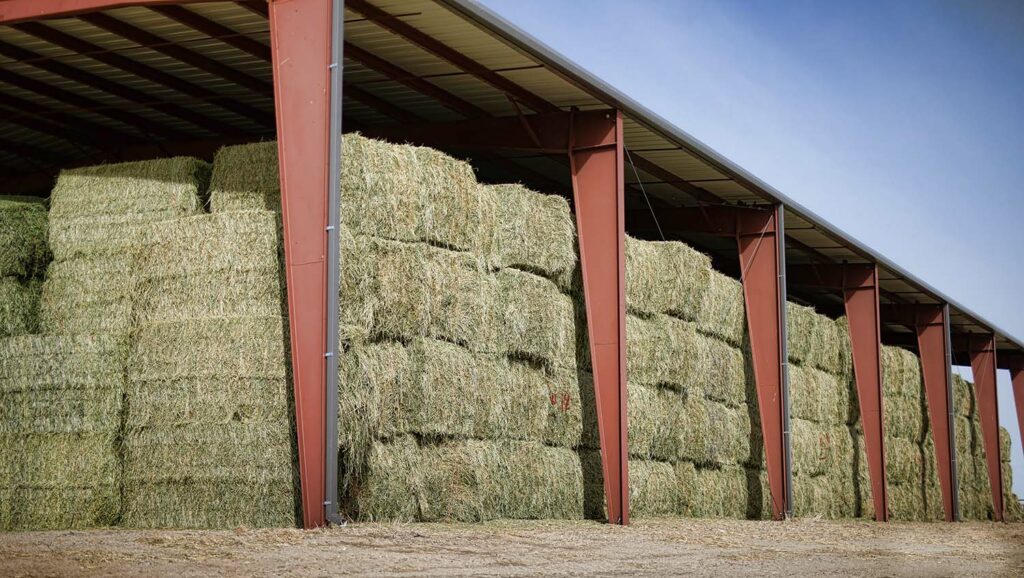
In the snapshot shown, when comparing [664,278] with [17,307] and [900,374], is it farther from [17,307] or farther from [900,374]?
[900,374]

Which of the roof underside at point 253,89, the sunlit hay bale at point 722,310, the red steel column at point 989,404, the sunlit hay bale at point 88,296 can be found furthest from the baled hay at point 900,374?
the sunlit hay bale at point 88,296

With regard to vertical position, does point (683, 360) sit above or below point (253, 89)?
below

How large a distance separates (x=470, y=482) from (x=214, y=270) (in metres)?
4.01

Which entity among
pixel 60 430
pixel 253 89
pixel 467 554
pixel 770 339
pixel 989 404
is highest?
pixel 253 89

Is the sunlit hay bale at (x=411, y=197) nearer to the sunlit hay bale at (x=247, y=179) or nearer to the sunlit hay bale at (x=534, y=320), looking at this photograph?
the sunlit hay bale at (x=534, y=320)

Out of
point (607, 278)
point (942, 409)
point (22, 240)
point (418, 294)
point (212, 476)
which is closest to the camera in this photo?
point (212, 476)

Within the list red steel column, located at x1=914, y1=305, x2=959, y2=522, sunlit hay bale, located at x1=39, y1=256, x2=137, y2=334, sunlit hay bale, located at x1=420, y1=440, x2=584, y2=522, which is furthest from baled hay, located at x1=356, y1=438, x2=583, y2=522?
red steel column, located at x1=914, y1=305, x2=959, y2=522

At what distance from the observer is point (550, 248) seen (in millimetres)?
17531

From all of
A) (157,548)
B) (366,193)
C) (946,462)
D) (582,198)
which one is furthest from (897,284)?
(157,548)

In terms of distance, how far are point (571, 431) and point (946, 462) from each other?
1965 cm

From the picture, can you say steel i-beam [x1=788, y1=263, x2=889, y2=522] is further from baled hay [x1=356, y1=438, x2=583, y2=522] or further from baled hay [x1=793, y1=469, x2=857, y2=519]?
baled hay [x1=356, y1=438, x2=583, y2=522]

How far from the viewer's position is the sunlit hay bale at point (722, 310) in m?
21.8

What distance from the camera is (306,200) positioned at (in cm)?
1305

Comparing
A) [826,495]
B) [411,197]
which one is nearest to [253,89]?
[411,197]
